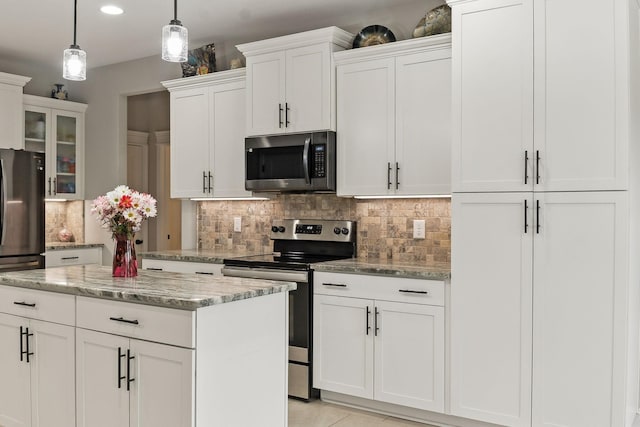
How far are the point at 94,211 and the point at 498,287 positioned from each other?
2.16 m

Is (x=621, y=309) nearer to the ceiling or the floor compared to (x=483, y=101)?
nearer to the floor

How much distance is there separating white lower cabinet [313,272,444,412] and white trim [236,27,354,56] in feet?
5.28

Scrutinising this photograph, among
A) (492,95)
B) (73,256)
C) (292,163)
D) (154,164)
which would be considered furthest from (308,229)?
(154,164)

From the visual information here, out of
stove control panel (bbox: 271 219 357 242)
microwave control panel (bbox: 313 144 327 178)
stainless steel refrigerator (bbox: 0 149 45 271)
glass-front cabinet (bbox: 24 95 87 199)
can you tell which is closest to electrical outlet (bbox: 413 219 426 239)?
stove control panel (bbox: 271 219 357 242)

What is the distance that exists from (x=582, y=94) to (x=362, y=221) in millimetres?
1832

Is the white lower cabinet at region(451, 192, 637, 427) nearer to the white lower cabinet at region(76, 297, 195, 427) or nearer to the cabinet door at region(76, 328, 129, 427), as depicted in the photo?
the white lower cabinet at region(76, 297, 195, 427)

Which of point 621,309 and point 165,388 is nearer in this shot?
point 165,388

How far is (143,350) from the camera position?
254 cm

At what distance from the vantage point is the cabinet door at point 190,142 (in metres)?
4.86

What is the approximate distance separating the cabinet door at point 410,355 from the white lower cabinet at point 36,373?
1.75 metres

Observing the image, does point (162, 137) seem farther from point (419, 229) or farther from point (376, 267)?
point (376, 267)

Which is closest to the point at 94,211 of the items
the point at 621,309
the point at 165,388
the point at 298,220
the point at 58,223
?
the point at 165,388

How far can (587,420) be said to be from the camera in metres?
3.00

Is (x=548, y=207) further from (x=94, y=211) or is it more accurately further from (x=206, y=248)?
(x=206, y=248)
